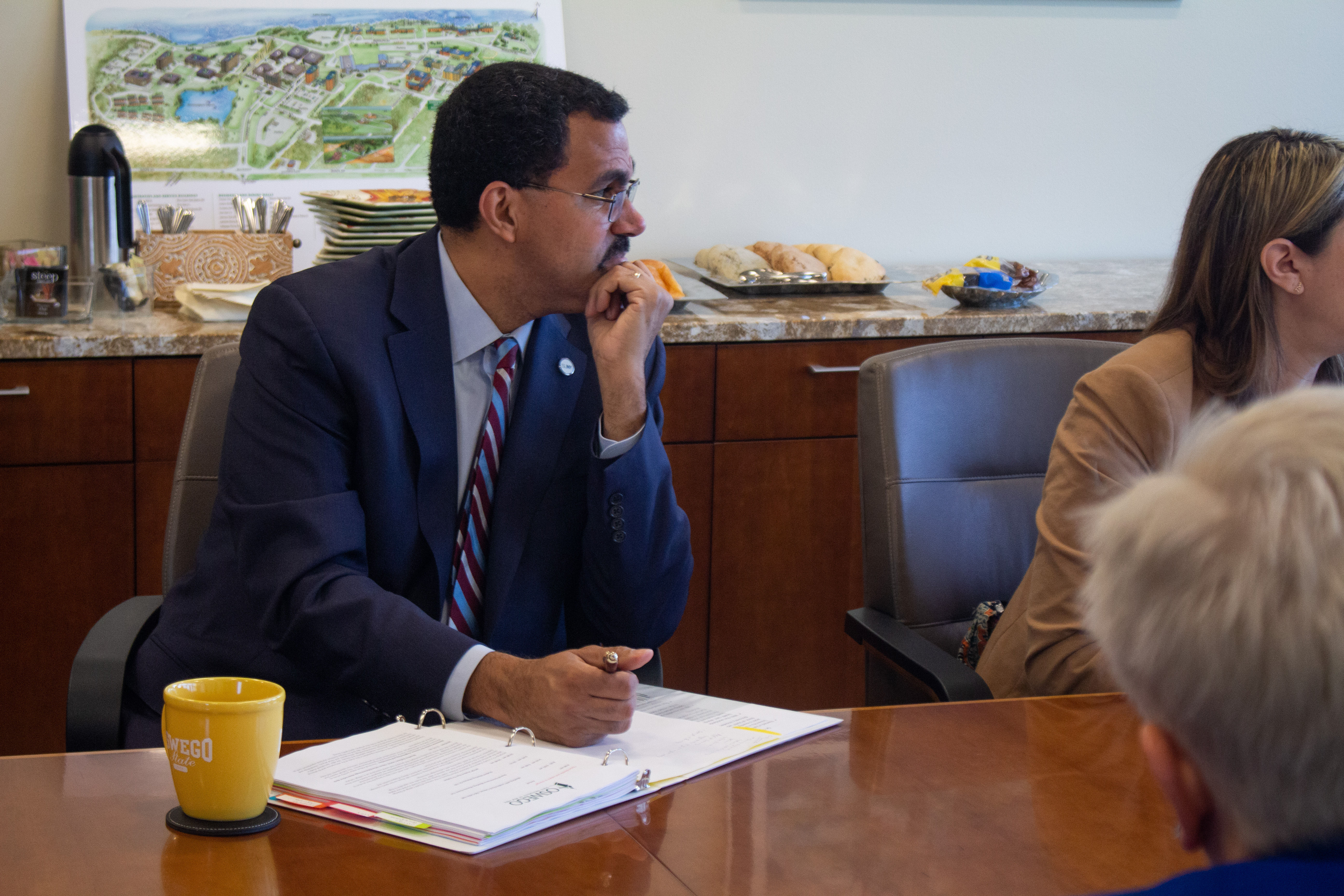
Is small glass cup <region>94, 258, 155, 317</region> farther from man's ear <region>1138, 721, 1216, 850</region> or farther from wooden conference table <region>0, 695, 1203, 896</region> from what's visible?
man's ear <region>1138, 721, 1216, 850</region>

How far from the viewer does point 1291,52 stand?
3584 millimetres

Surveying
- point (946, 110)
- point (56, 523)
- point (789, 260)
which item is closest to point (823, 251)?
point (789, 260)

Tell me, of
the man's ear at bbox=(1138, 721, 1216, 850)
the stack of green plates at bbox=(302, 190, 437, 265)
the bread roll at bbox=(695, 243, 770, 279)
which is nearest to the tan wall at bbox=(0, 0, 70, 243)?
the stack of green plates at bbox=(302, 190, 437, 265)

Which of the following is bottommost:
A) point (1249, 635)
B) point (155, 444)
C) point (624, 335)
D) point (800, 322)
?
point (155, 444)

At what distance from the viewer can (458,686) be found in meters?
1.25

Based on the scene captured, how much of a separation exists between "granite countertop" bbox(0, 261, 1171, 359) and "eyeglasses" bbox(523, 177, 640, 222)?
0.78 m

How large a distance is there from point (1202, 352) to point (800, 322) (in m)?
1.02

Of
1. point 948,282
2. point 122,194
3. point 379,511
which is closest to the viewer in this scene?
point 379,511

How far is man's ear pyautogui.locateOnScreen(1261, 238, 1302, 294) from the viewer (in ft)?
5.29

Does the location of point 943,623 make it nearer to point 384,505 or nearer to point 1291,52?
point 384,505

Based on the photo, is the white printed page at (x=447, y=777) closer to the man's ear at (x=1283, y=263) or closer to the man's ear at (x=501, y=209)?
the man's ear at (x=501, y=209)

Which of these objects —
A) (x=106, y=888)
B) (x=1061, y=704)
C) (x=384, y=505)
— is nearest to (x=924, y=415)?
(x=1061, y=704)

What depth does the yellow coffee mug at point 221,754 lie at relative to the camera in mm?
925

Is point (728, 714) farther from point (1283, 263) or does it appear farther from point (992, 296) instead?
point (992, 296)
